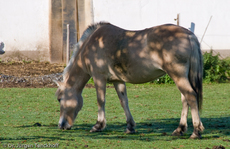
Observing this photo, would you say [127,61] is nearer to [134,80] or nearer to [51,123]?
[134,80]

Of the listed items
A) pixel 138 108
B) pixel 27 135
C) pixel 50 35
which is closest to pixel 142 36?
pixel 27 135

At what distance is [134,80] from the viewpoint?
19.3ft

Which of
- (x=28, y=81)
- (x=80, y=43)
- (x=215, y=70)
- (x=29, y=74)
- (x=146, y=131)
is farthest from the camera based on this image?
(x=29, y=74)

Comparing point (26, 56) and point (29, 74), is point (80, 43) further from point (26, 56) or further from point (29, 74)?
point (26, 56)

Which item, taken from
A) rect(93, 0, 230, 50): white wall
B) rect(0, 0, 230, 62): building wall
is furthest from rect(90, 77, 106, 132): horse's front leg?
rect(93, 0, 230, 50): white wall

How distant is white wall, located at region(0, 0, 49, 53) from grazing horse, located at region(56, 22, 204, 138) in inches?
416

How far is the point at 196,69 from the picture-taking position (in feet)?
17.7

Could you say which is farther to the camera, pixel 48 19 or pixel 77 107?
pixel 48 19

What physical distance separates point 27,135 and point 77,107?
45.7 inches

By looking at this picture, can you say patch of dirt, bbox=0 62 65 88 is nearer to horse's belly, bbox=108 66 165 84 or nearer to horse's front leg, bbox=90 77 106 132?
horse's front leg, bbox=90 77 106 132

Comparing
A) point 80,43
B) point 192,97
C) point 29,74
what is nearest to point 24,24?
point 29,74

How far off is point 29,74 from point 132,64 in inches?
354

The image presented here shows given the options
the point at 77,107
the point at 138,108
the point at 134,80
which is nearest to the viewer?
the point at 134,80

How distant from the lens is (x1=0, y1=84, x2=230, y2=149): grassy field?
16.9ft
